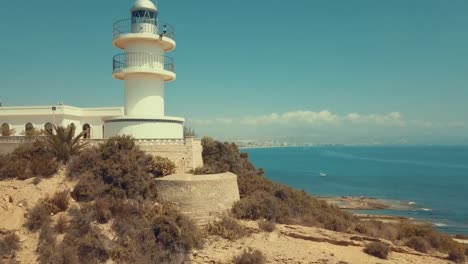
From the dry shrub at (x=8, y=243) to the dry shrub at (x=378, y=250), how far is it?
1326cm

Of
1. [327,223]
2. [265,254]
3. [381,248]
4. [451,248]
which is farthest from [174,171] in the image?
[451,248]

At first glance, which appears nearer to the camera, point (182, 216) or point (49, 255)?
point (49, 255)

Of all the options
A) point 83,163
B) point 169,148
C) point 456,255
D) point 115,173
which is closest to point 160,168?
point 169,148

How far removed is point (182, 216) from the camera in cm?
1396

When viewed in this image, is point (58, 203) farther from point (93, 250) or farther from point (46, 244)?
point (93, 250)

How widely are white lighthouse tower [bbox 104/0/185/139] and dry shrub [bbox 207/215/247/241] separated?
19.0 feet

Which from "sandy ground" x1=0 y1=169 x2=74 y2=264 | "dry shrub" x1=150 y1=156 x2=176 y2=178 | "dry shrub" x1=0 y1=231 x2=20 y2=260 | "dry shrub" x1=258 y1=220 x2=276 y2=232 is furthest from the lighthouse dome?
"dry shrub" x1=258 y1=220 x2=276 y2=232

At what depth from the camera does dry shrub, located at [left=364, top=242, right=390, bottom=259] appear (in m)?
13.8

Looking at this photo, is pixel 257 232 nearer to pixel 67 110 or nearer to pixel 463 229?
pixel 67 110

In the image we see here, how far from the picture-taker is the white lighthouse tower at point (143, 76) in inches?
706

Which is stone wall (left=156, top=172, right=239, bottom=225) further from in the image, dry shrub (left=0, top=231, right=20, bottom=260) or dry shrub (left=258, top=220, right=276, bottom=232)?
dry shrub (left=0, top=231, right=20, bottom=260)

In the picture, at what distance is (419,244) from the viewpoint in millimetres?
15203

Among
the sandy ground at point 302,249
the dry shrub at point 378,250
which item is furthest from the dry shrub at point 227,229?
the dry shrub at point 378,250

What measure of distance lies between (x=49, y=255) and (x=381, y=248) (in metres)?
12.3
